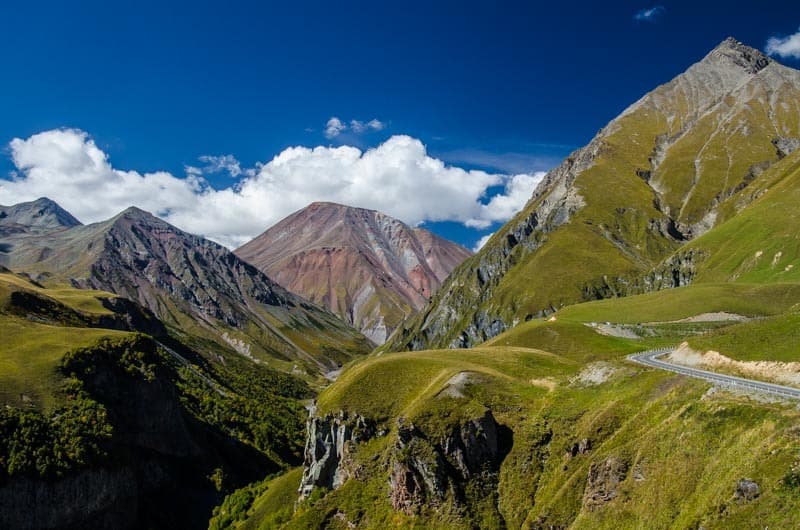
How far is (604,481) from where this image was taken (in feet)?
174

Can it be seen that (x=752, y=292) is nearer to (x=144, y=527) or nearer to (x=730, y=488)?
(x=730, y=488)

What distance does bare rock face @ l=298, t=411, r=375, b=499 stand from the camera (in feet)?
280

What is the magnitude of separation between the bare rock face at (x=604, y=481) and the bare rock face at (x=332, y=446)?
38782 millimetres

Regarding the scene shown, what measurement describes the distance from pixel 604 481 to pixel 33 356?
142m

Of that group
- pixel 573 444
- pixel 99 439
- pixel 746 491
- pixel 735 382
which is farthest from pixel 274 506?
pixel 746 491

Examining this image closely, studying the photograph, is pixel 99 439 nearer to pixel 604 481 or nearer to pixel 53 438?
pixel 53 438

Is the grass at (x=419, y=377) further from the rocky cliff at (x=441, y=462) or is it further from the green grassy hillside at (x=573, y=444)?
the rocky cliff at (x=441, y=462)

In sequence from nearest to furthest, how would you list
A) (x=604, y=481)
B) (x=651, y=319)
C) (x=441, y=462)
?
1. (x=604, y=481)
2. (x=441, y=462)
3. (x=651, y=319)

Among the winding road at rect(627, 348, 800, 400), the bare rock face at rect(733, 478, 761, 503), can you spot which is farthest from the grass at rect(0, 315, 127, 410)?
the bare rock face at rect(733, 478, 761, 503)

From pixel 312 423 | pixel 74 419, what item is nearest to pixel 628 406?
pixel 312 423

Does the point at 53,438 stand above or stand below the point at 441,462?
above

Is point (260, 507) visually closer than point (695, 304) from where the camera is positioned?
Yes

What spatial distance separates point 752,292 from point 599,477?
121 m

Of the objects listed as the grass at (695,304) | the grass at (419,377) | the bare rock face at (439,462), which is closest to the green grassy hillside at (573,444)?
the grass at (419,377)
